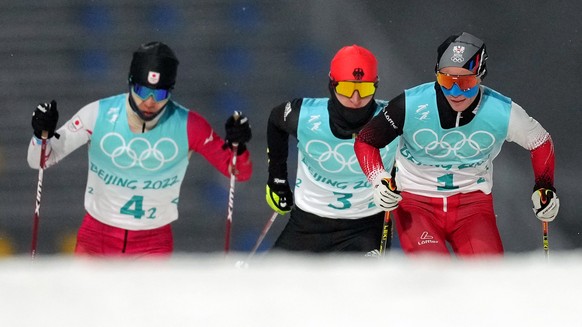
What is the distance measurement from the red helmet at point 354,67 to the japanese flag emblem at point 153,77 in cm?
80

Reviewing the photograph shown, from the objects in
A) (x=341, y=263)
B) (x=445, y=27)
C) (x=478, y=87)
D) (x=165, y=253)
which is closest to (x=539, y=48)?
(x=445, y=27)

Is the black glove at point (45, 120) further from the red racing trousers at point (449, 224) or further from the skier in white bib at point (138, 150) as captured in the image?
the red racing trousers at point (449, 224)

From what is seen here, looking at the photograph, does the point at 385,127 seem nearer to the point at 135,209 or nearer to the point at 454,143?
the point at 454,143

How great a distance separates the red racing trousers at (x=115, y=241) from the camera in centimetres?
527

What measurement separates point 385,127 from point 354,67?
15.9 inches

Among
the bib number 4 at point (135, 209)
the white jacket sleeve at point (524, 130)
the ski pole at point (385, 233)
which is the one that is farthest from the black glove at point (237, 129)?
the white jacket sleeve at point (524, 130)

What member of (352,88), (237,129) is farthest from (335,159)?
(237,129)

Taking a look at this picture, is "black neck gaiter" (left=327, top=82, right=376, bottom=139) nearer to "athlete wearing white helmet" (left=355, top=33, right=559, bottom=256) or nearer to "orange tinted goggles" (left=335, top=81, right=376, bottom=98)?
"orange tinted goggles" (left=335, top=81, right=376, bottom=98)

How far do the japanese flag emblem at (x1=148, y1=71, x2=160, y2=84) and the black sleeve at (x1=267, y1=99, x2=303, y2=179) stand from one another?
2.10 ft

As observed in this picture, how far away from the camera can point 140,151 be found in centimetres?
519

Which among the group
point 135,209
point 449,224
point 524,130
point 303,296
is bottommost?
point 135,209

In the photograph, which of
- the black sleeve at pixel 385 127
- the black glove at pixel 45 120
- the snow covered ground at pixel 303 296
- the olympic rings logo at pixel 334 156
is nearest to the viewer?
the snow covered ground at pixel 303 296

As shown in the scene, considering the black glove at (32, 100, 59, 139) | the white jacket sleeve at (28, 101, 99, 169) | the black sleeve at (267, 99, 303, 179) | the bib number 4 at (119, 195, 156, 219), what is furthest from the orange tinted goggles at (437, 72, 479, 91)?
the black glove at (32, 100, 59, 139)

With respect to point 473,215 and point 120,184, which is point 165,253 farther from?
point 473,215
